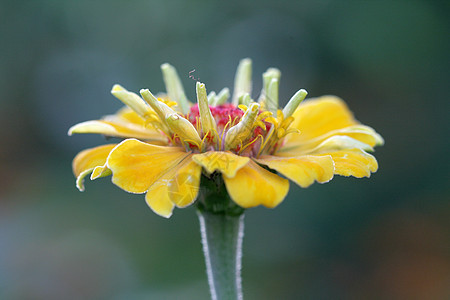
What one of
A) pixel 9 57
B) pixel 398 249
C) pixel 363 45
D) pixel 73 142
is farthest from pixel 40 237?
pixel 363 45

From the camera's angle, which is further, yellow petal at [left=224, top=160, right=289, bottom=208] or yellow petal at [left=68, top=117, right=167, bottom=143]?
yellow petal at [left=68, top=117, right=167, bottom=143]

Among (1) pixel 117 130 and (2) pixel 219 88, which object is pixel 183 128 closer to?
(1) pixel 117 130

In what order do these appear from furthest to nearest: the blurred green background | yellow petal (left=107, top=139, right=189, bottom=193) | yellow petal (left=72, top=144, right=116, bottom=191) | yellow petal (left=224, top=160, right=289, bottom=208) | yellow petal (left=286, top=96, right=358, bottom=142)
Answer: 1. the blurred green background
2. yellow petal (left=286, top=96, right=358, bottom=142)
3. yellow petal (left=72, top=144, right=116, bottom=191)
4. yellow petal (left=107, top=139, right=189, bottom=193)
5. yellow petal (left=224, top=160, right=289, bottom=208)

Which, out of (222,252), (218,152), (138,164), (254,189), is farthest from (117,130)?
(254,189)

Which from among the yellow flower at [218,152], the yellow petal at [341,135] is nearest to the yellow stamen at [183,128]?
the yellow flower at [218,152]

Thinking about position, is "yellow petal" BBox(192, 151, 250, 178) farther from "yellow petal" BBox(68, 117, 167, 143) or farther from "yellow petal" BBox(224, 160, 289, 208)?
"yellow petal" BBox(68, 117, 167, 143)

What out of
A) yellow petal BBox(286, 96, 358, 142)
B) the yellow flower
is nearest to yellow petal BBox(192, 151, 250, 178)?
the yellow flower

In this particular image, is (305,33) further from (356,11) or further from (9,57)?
(9,57)
